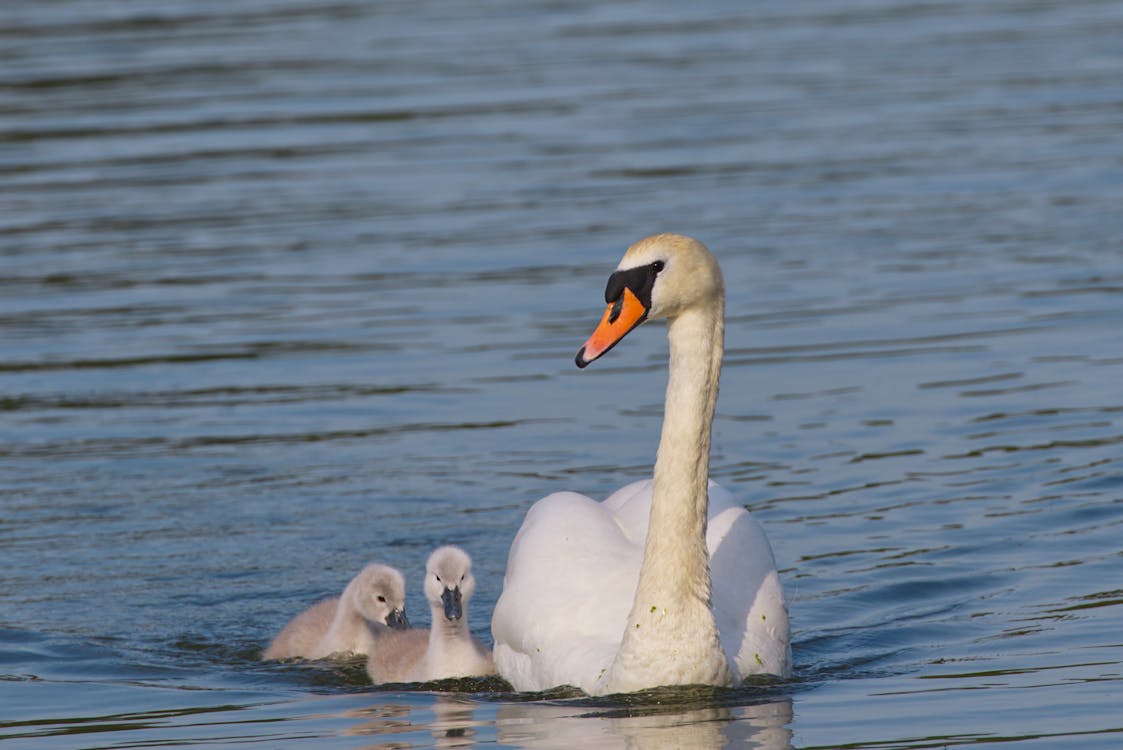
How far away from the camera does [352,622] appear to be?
31.0 ft

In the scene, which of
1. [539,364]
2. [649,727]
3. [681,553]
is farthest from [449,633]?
[539,364]

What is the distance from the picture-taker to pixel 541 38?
25000mm

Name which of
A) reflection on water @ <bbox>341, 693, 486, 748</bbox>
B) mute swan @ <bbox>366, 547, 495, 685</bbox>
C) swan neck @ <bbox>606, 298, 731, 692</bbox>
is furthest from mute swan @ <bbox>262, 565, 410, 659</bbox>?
swan neck @ <bbox>606, 298, 731, 692</bbox>

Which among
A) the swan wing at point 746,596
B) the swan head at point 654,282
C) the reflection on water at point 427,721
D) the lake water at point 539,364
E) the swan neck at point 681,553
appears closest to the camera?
the swan head at point 654,282

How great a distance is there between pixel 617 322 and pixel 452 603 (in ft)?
6.01

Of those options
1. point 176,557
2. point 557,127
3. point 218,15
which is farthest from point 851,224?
point 218,15

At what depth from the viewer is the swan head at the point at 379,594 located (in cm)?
941

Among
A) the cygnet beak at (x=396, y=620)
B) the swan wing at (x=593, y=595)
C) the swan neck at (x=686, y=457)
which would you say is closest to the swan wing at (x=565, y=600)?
the swan wing at (x=593, y=595)

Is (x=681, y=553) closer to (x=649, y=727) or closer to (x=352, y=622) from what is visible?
(x=649, y=727)

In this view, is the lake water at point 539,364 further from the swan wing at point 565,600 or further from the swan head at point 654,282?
the swan head at point 654,282

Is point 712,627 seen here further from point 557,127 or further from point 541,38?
point 541,38

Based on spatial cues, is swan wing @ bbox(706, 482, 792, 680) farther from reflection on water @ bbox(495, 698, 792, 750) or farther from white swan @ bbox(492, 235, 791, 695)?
reflection on water @ bbox(495, 698, 792, 750)

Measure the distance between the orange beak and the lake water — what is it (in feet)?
4.30

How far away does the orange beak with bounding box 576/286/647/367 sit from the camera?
7.38m
